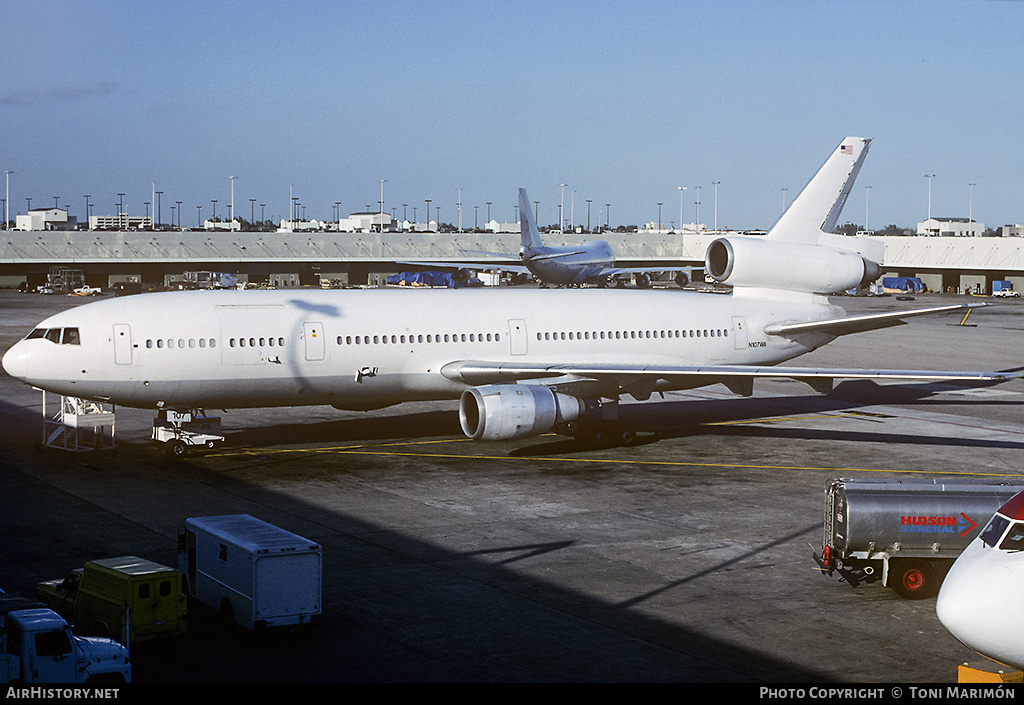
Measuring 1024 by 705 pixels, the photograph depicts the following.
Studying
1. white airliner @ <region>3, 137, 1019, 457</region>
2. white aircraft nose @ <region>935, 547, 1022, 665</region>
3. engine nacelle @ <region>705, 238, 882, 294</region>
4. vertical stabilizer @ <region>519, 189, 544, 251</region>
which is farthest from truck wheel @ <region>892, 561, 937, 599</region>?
vertical stabilizer @ <region>519, 189, 544, 251</region>

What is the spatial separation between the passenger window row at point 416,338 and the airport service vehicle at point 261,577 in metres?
14.9

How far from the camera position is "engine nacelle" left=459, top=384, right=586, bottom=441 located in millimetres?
32062

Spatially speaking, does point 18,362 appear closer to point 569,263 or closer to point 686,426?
point 686,426

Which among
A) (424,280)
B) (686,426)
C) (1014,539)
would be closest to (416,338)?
(686,426)

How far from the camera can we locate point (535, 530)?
25625 millimetres

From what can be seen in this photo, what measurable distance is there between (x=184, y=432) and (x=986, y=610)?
25.4 metres

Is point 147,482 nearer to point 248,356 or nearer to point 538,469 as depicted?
point 248,356

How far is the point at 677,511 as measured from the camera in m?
27.5

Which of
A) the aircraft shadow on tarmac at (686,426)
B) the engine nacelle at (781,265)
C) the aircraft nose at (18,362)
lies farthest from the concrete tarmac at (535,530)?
the engine nacelle at (781,265)

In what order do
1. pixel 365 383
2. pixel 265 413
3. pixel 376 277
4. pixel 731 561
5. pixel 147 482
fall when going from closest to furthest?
pixel 731 561
pixel 147 482
pixel 365 383
pixel 265 413
pixel 376 277

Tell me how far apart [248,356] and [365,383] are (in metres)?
3.72

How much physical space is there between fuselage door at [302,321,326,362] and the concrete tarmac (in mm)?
3080

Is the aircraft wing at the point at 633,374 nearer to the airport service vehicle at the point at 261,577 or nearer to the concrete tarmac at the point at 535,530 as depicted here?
the concrete tarmac at the point at 535,530

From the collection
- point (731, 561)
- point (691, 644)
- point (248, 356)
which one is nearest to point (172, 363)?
point (248, 356)
